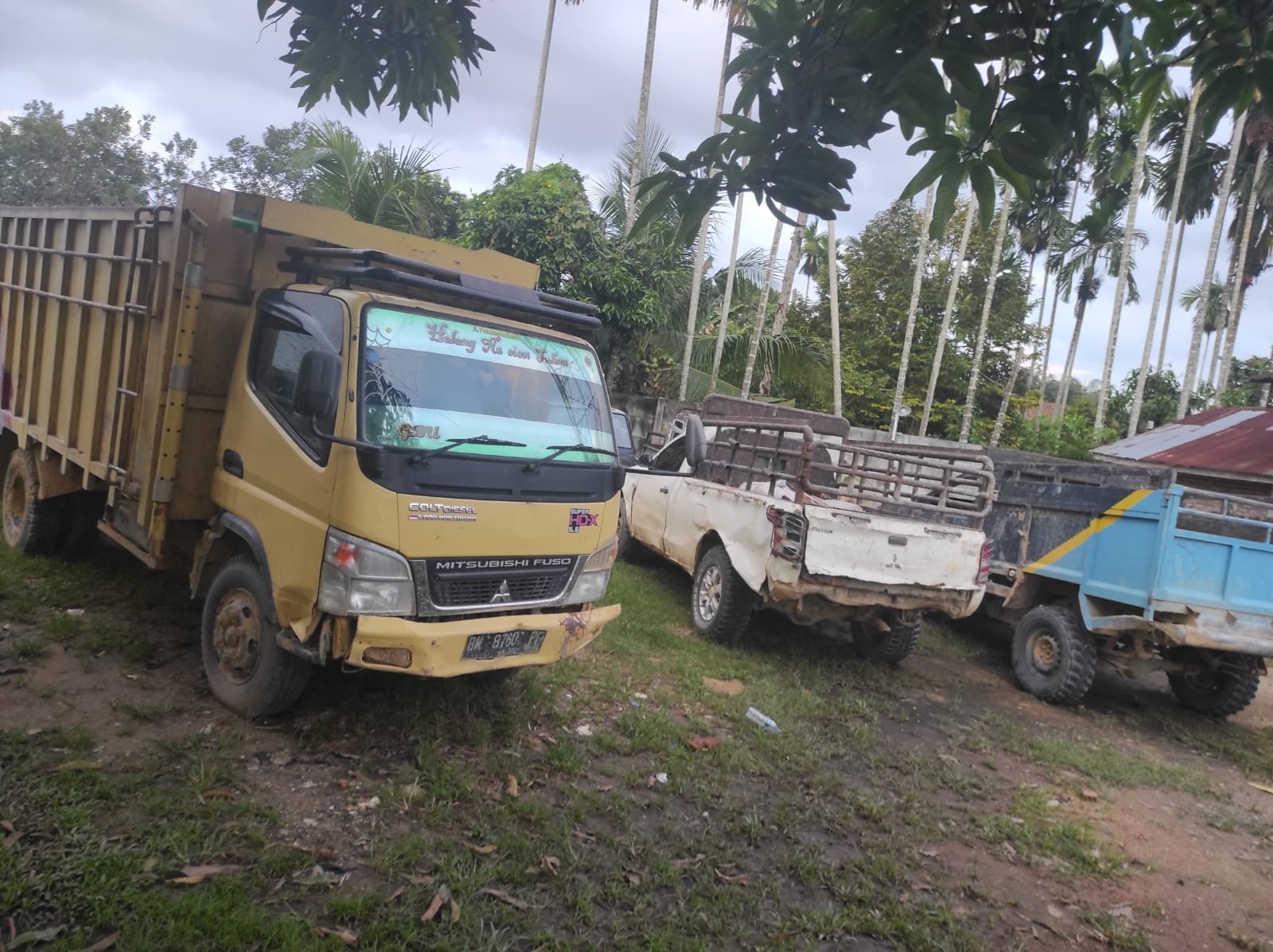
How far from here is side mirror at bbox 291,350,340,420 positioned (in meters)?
3.69

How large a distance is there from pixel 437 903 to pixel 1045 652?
19.1 ft

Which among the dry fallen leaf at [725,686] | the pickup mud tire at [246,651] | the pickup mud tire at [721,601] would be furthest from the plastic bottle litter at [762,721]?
the pickup mud tire at [246,651]

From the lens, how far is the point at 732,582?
6844 millimetres

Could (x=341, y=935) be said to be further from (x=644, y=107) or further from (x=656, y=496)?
(x=644, y=107)

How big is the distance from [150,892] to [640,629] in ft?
14.5

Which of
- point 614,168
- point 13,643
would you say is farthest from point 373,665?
point 614,168

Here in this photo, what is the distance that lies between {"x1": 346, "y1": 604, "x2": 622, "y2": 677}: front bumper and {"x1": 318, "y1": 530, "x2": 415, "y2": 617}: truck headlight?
0.07 m

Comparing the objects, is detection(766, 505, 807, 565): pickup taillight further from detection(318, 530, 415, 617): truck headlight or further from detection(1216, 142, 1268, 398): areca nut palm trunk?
detection(1216, 142, 1268, 398): areca nut palm trunk

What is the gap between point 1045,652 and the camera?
281 inches

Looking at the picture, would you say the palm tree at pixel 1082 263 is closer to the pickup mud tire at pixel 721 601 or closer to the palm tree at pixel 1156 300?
the palm tree at pixel 1156 300

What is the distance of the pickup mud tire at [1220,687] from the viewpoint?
22.2 feet

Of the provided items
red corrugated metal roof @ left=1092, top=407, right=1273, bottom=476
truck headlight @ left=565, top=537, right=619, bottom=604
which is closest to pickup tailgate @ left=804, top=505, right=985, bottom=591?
truck headlight @ left=565, top=537, right=619, bottom=604

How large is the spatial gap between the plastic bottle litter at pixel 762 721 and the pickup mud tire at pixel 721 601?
1405mm

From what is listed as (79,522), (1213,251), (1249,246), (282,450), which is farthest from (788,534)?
(1249,246)
